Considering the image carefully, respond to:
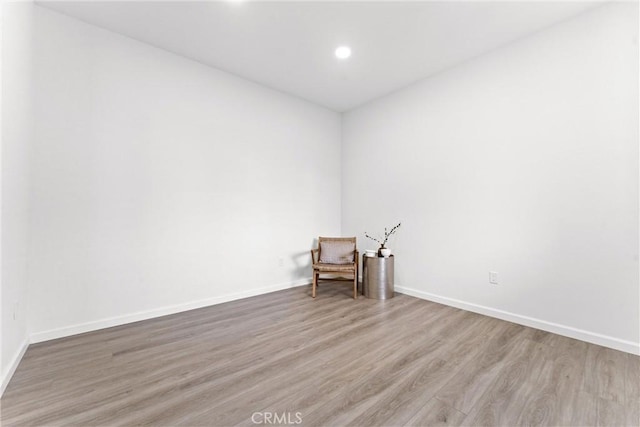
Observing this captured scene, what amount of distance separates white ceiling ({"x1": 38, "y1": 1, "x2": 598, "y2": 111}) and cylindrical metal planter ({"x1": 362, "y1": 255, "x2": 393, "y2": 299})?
2359 millimetres

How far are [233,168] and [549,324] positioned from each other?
143 inches

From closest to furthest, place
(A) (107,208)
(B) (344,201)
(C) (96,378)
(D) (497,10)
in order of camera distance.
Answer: (C) (96,378), (D) (497,10), (A) (107,208), (B) (344,201)

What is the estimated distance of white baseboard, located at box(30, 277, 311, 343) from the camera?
2.29 metres

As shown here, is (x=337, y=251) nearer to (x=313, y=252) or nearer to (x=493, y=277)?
(x=313, y=252)

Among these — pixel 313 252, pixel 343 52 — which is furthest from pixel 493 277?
pixel 343 52

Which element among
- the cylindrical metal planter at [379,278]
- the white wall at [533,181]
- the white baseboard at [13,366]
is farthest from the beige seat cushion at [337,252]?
the white baseboard at [13,366]

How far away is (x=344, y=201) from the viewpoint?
460cm

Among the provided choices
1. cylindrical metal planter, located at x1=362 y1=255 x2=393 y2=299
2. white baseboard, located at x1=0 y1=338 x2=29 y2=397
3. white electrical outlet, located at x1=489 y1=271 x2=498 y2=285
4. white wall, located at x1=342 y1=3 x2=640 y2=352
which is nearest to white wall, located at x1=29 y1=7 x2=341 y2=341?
white baseboard, located at x1=0 y1=338 x2=29 y2=397

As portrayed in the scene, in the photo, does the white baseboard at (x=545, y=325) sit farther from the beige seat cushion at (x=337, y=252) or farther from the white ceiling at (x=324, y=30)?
the white ceiling at (x=324, y=30)

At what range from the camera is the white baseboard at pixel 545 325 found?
2.13m

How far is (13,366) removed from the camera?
1821 millimetres

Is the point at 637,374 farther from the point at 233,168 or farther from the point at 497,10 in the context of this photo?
the point at 233,168

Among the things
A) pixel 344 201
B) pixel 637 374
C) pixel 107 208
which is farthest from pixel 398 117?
pixel 107 208

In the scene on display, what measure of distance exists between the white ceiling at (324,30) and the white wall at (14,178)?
690 millimetres
